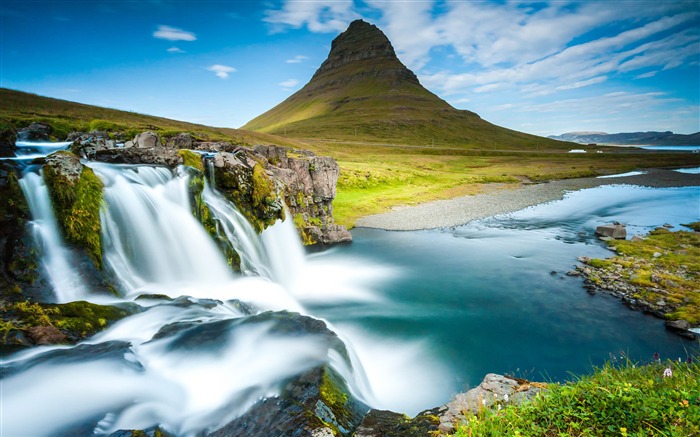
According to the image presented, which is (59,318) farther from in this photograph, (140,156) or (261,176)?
(261,176)

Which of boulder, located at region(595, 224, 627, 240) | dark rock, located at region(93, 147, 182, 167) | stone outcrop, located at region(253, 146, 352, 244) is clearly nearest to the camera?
dark rock, located at region(93, 147, 182, 167)

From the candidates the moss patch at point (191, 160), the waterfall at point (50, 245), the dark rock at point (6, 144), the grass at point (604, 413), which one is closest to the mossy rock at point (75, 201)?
the waterfall at point (50, 245)

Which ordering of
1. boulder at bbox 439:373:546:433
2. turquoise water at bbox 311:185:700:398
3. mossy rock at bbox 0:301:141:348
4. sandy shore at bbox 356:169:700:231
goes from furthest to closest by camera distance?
sandy shore at bbox 356:169:700:231
turquoise water at bbox 311:185:700:398
mossy rock at bbox 0:301:141:348
boulder at bbox 439:373:546:433

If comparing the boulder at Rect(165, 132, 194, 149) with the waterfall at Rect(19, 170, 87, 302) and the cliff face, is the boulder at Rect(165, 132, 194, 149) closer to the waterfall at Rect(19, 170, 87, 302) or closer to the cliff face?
the cliff face

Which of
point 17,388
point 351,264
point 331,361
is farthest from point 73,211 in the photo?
point 351,264

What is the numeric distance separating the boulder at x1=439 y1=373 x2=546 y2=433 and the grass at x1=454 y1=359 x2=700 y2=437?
46cm

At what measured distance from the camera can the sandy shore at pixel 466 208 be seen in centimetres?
3722

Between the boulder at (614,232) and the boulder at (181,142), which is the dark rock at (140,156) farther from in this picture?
the boulder at (614,232)

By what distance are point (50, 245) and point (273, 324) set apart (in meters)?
7.87

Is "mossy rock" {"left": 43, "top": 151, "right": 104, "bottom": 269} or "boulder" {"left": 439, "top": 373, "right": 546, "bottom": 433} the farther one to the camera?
"mossy rock" {"left": 43, "top": 151, "right": 104, "bottom": 269}

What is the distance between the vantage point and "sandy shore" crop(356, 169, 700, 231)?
37219 mm

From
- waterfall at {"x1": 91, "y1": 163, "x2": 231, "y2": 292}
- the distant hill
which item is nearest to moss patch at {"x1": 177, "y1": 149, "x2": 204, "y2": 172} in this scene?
waterfall at {"x1": 91, "y1": 163, "x2": 231, "y2": 292}

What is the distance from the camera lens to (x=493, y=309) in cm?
1734

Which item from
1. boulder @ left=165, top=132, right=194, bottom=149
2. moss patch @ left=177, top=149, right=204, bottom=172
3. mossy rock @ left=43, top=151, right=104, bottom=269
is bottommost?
mossy rock @ left=43, top=151, right=104, bottom=269
